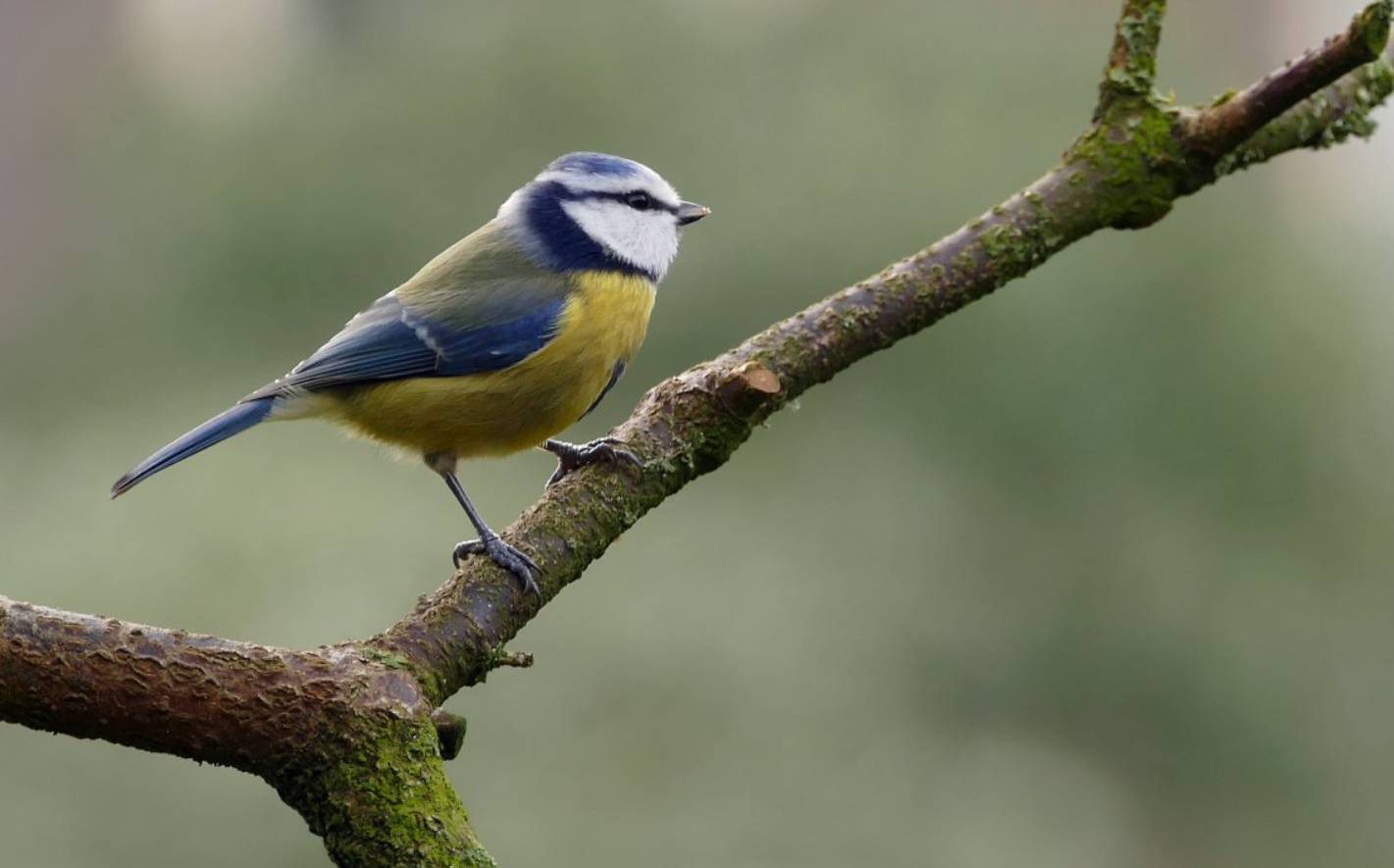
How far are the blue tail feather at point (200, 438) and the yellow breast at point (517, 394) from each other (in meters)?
0.13

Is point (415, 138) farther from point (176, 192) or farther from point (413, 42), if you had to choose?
point (176, 192)

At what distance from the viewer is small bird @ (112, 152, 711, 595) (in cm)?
215

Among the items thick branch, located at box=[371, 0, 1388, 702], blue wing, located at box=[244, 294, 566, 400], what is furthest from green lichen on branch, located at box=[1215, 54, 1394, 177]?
blue wing, located at box=[244, 294, 566, 400]

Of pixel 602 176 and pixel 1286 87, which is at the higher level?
pixel 602 176

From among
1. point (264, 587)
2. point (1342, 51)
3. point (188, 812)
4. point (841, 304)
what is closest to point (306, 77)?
point (264, 587)

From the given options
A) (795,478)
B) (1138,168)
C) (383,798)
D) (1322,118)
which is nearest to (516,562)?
(383,798)

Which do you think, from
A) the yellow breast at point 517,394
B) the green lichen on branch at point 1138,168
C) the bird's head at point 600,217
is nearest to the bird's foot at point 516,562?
the yellow breast at point 517,394

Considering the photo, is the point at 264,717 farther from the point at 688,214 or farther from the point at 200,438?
the point at 688,214

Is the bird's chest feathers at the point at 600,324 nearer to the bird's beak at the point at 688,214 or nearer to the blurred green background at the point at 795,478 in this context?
the bird's beak at the point at 688,214

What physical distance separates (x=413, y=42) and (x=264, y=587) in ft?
8.06

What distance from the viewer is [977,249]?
1980 mm

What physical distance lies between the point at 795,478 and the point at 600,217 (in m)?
2.22

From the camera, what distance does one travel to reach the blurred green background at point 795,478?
12.1ft

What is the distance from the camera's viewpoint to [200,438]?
2062 mm
